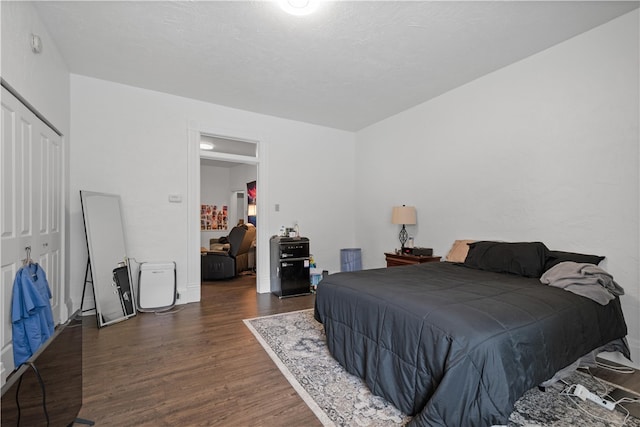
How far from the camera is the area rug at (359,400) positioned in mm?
1713

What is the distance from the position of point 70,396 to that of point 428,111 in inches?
185

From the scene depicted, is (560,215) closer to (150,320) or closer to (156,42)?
(156,42)

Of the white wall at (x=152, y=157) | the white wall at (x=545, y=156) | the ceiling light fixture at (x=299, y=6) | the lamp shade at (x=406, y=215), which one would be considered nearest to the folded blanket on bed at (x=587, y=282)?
the white wall at (x=545, y=156)

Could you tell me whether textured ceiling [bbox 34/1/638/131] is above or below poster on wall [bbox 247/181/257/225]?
above

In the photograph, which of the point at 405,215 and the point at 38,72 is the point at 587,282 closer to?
the point at 405,215

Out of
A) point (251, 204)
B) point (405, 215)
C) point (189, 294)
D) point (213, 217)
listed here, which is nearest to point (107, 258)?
point (189, 294)

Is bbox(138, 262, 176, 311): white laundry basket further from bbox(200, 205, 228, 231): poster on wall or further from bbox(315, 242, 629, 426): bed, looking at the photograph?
bbox(200, 205, 228, 231): poster on wall

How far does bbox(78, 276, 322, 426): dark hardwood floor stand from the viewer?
1.75 meters

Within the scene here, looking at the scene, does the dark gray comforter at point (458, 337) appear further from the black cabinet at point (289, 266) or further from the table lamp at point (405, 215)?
the black cabinet at point (289, 266)

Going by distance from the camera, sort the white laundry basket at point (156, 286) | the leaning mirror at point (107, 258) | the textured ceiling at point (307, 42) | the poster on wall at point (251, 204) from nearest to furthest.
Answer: the textured ceiling at point (307, 42) → the leaning mirror at point (107, 258) → the white laundry basket at point (156, 286) → the poster on wall at point (251, 204)

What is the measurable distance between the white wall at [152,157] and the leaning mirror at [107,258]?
0.25 metres

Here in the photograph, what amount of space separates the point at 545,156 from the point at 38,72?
4.74 metres

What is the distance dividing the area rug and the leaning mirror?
204 cm

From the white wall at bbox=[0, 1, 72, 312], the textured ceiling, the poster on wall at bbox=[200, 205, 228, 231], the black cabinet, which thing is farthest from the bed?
the poster on wall at bbox=[200, 205, 228, 231]
